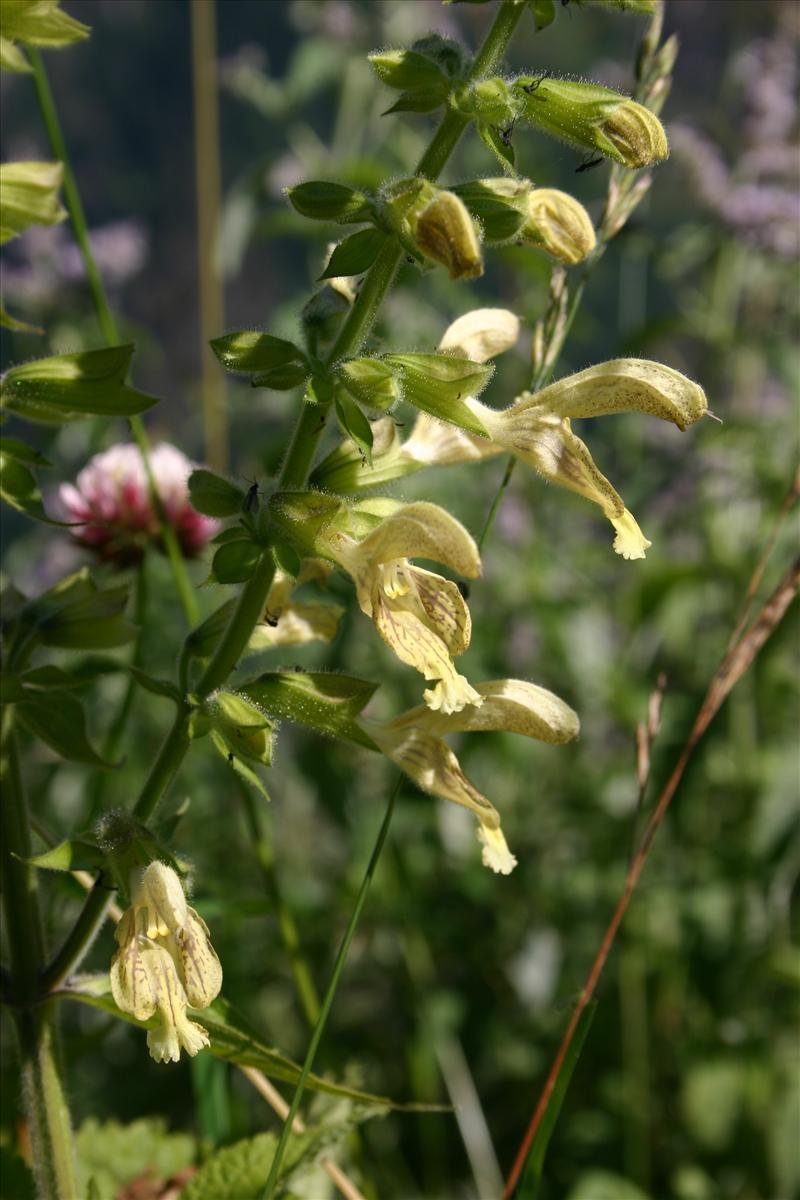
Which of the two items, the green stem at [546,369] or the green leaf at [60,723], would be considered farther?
the green stem at [546,369]

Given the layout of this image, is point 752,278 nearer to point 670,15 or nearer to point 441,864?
point 441,864

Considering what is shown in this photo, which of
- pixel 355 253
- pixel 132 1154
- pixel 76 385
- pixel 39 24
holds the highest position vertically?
pixel 39 24

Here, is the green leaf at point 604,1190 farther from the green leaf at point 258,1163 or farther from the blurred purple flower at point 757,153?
the blurred purple flower at point 757,153

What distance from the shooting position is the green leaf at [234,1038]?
0.92 m

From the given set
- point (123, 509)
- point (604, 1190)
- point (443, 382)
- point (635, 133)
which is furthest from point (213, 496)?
point (604, 1190)

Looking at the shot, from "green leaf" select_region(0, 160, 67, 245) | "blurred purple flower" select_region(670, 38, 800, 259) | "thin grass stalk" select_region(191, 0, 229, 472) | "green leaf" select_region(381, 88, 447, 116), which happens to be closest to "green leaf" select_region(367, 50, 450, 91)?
"green leaf" select_region(381, 88, 447, 116)

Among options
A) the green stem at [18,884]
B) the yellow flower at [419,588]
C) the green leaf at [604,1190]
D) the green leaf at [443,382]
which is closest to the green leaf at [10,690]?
the green stem at [18,884]

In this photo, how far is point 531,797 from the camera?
2.88 m

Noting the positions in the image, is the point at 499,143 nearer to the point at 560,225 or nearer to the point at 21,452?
the point at 560,225

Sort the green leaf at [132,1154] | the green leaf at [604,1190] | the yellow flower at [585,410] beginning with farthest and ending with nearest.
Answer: the green leaf at [604,1190] < the green leaf at [132,1154] < the yellow flower at [585,410]

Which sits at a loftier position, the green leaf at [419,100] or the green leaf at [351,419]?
the green leaf at [419,100]

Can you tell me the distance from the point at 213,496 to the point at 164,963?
1.06 feet

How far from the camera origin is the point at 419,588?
0.94m

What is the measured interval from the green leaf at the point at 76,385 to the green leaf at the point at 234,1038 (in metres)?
0.43
